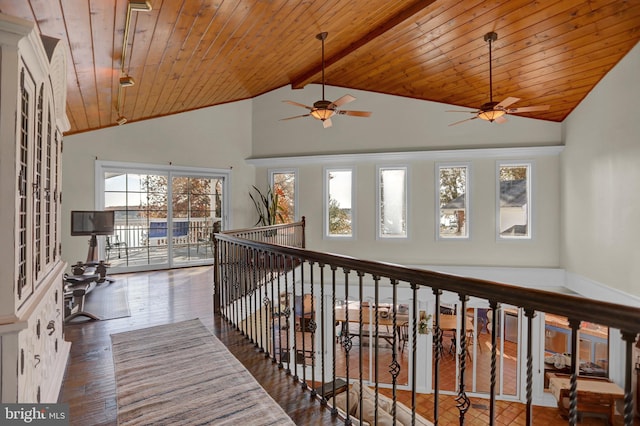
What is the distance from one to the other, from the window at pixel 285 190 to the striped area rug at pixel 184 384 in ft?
17.3

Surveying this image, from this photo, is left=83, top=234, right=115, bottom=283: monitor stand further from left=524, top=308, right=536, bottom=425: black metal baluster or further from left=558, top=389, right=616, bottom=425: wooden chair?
left=558, top=389, right=616, bottom=425: wooden chair

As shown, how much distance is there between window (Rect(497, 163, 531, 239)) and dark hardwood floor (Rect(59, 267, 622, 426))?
137 inches

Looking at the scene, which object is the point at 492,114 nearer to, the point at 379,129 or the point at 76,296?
the point at 379,129

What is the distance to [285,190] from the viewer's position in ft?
28.8

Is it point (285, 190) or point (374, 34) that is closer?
point (374, 34)

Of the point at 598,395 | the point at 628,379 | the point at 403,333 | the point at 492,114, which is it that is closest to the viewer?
the point at 628,379

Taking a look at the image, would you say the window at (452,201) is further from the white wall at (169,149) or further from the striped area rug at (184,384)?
the striped area rug at (184,384)

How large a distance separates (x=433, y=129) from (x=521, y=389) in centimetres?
571

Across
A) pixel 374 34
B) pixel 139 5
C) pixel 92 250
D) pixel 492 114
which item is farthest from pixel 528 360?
pixel 92 250

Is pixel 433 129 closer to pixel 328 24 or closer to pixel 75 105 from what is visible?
pixel 328 24

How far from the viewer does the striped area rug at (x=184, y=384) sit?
2.34m

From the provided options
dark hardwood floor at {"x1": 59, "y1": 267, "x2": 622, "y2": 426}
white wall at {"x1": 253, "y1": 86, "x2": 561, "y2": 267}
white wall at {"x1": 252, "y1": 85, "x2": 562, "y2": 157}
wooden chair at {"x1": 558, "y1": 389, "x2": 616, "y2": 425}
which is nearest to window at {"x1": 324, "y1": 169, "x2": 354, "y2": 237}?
white wall at {"x1": 253, "y1": 86, "x2": 561, "y2": 267}

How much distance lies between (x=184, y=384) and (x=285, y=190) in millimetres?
6331

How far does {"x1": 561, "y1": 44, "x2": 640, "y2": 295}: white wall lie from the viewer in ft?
16.6
